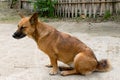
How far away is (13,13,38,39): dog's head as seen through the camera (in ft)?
16.6

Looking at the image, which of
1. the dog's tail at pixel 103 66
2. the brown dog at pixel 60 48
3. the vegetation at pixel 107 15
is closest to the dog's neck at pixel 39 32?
the brown dog at pixel 60 48

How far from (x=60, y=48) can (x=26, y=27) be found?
0.68m

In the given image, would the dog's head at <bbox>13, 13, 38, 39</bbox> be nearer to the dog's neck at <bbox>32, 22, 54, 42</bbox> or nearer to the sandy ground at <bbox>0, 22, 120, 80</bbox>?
the dog's neck at <bbox>32, 22, 54, 42</bbox>

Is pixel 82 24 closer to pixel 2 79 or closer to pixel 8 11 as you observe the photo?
pixel 8 11

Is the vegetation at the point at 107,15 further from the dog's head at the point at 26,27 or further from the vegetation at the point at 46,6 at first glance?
the dog's head at the point at 26,27

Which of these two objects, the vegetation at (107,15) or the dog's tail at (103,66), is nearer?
the dog's tail at (103,66)

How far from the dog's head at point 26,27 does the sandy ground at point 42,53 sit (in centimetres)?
73

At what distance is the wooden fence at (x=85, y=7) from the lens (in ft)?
33.1

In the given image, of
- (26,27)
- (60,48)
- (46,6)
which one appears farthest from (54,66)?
(46,6)

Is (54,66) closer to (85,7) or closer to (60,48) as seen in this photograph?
(60,48)

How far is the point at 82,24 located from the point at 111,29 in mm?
1095

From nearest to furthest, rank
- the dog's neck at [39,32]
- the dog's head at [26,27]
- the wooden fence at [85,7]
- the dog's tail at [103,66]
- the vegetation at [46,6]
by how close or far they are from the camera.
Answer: the dog's head at [26,27] < the dog's neck at [39,32] < the dog's tail at [103,66] < the wooden fence at [85,7] < the vegetation at [46,6]

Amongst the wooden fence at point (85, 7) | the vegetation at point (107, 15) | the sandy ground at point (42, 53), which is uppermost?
the wooden fence at point (85, 7)

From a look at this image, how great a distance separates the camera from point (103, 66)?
5.43 m
